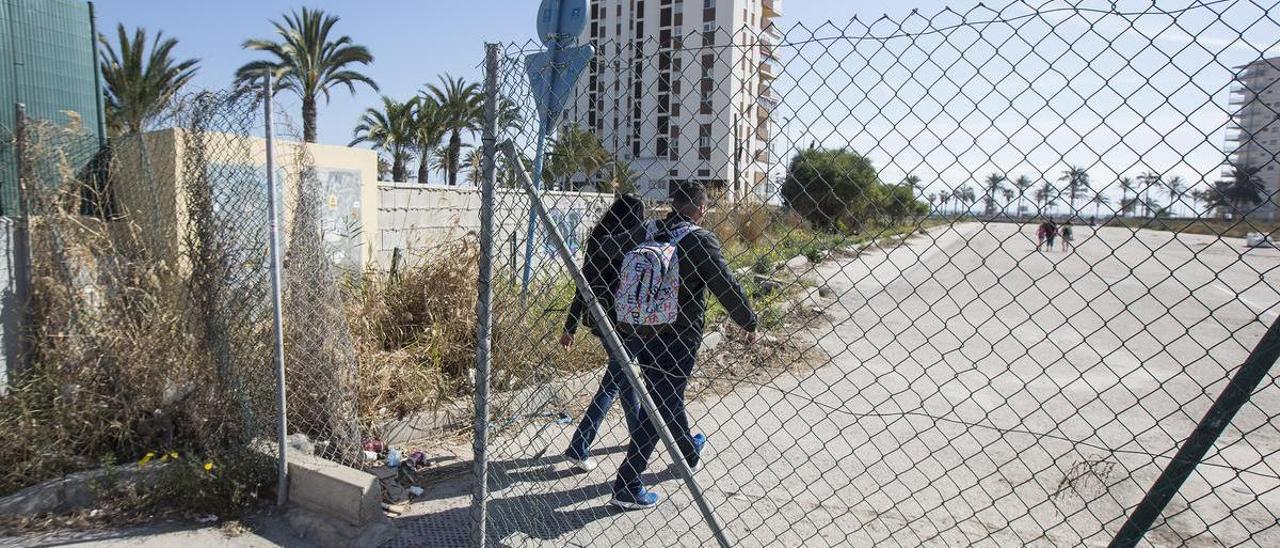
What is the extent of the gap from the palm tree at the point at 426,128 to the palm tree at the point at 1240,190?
96.0ft

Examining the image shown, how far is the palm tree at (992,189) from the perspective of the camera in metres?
1.97

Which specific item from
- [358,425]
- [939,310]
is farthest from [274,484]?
[939,310]

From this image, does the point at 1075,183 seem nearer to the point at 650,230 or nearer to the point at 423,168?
the point at 650,230

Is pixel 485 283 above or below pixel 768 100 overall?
below

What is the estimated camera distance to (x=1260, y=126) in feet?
5.85

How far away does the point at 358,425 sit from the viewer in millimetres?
4414

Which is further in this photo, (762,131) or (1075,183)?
(762,131)

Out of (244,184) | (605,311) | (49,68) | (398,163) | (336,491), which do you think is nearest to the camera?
(336,491)

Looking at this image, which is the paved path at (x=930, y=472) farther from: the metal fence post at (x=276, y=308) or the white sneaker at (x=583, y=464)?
the metal fence post at (x=276, y=308)

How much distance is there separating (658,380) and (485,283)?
1.06m

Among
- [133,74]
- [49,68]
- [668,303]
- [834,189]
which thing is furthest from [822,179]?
[133,74]

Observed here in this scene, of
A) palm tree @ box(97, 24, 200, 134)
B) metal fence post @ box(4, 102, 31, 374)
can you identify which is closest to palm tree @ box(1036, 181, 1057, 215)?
metal fence post @ box(4, 102, 31, 374)

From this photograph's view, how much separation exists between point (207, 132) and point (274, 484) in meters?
1.94

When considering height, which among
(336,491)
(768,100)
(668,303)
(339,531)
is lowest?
(339,531)
